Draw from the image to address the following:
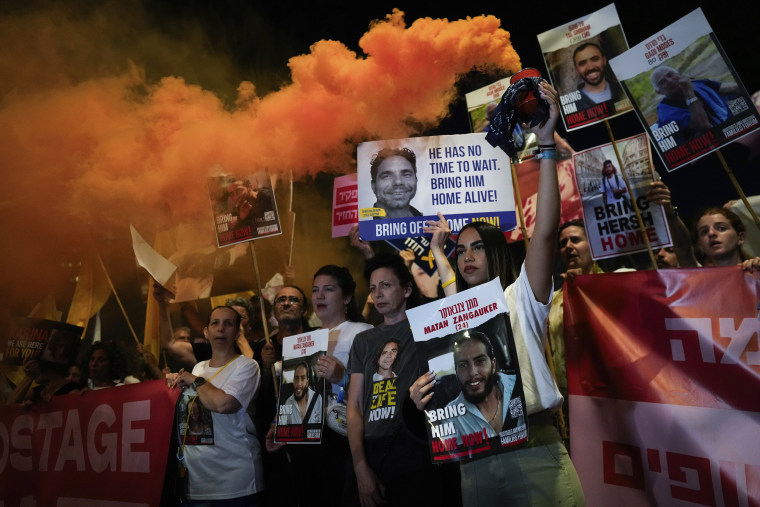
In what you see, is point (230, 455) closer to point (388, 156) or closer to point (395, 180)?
point (395, 180)

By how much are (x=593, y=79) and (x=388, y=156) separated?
5.06 feet

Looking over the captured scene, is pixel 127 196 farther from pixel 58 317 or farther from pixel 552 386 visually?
pixel 552 386

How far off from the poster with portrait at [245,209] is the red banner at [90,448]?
4.16ft

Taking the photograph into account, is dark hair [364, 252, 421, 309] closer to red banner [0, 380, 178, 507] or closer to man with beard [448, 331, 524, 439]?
man with beard [448, 331, 524, 439]

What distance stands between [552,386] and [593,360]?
63cm

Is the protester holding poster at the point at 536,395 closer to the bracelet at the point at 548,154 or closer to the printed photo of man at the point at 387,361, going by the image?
the bracelet at the point at 548,154

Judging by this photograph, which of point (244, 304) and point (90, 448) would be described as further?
point (244, 304)

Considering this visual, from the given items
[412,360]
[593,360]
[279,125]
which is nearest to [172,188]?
[279,125]

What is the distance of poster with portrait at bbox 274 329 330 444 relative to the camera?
3150mm

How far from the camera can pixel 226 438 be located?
3.46 meters

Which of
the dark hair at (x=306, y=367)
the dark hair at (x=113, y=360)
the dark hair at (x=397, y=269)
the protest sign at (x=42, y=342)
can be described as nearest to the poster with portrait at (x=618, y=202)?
the dark hair at (x=397, y=269)

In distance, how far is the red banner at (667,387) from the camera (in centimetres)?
229

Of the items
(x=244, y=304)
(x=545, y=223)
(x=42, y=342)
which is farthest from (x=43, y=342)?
(x=545, y=223)

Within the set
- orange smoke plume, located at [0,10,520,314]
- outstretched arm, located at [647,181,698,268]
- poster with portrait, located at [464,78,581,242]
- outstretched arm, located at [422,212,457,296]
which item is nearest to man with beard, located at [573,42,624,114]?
outstretched arm, located at [647,181,698,268]
